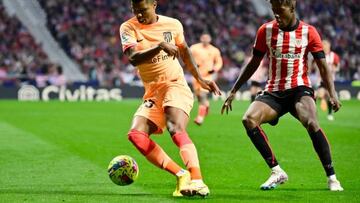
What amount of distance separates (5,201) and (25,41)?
30.3m

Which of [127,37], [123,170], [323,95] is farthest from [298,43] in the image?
[323,95]

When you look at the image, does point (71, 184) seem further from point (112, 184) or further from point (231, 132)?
point (231, 132)

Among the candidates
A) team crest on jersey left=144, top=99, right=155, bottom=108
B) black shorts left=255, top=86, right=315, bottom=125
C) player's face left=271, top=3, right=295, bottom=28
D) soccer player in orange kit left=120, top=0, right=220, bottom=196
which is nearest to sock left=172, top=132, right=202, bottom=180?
soccer player in orange kit left=120, top=0, right=220, bottom=196

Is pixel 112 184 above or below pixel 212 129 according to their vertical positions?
above

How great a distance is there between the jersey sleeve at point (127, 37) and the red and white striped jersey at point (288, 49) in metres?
1.50

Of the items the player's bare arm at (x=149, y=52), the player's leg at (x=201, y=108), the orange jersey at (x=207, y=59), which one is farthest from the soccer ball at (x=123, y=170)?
the orange jersey at (x=207, y=59)

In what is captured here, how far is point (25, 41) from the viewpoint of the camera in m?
38.1

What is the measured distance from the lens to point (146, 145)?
29.1ft

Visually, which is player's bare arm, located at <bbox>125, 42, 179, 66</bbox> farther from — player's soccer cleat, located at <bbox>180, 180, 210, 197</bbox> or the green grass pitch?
the green grass pitch

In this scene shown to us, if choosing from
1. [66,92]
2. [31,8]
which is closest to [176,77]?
[66,92]

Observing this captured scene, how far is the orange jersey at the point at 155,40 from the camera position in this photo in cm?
888

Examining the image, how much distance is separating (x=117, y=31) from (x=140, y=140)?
107 ft

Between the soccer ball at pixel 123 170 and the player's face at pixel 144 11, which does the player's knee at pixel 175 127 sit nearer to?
the soccer ball at pixel 123 170

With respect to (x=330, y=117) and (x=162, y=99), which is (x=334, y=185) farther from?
(x=330, y=117)
